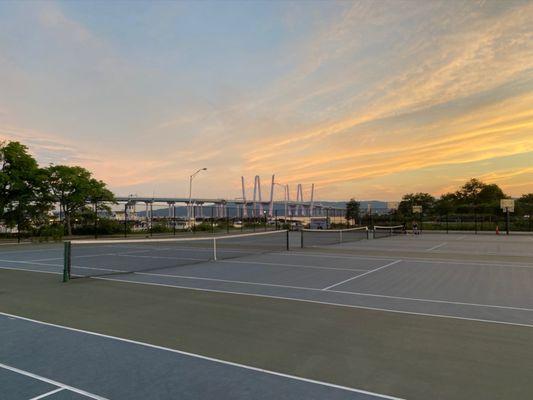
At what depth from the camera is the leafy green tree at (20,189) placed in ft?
108

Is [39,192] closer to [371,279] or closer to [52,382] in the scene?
[371,279]

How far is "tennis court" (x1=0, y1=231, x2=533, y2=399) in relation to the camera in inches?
165

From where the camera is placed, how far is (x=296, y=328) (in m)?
6.31

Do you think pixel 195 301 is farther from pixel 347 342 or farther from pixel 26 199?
pixel 26 199

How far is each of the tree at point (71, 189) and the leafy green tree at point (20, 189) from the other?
1.89 m

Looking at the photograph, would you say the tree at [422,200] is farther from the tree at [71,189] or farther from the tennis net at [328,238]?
the tree at [71,189]

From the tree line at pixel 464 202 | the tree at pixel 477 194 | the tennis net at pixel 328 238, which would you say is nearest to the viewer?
the tennis net at pixel 328 238

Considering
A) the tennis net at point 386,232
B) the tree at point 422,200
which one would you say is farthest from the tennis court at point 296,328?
the tree at point 422,200

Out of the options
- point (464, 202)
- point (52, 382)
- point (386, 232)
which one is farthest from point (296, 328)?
point (464, 202)

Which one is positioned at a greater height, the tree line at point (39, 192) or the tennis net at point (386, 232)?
the tree line at point (39, 192)

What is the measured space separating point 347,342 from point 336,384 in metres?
1.49

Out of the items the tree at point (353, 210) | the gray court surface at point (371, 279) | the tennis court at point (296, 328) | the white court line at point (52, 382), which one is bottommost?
the gray court surface at point (371, 279)

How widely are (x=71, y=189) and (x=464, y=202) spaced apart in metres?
90.4

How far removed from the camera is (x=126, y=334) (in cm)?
595
